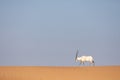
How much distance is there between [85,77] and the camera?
5902 mm

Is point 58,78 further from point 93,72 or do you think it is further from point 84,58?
point 84,58

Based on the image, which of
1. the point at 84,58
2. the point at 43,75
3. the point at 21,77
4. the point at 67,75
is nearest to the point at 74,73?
the point at 67,75

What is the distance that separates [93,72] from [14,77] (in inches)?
71.0

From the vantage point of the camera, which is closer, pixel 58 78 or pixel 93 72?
pixel 58 78

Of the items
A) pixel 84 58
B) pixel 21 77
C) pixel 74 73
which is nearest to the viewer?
pixel 21 77

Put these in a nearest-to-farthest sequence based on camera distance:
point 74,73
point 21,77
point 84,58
→ point 21,77 → point 74,73 → point 84,58

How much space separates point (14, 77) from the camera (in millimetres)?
5859

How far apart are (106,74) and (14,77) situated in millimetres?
1999

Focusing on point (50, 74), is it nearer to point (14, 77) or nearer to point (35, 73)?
point (35, 73)

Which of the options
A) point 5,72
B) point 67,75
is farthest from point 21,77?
point 67,75

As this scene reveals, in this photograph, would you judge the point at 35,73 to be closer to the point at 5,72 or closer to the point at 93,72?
the point at 5,72

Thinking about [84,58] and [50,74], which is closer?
[50,74]

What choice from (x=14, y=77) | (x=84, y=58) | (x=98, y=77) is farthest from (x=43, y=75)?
(x=84, y=58)

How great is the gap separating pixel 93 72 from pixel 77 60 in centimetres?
466
